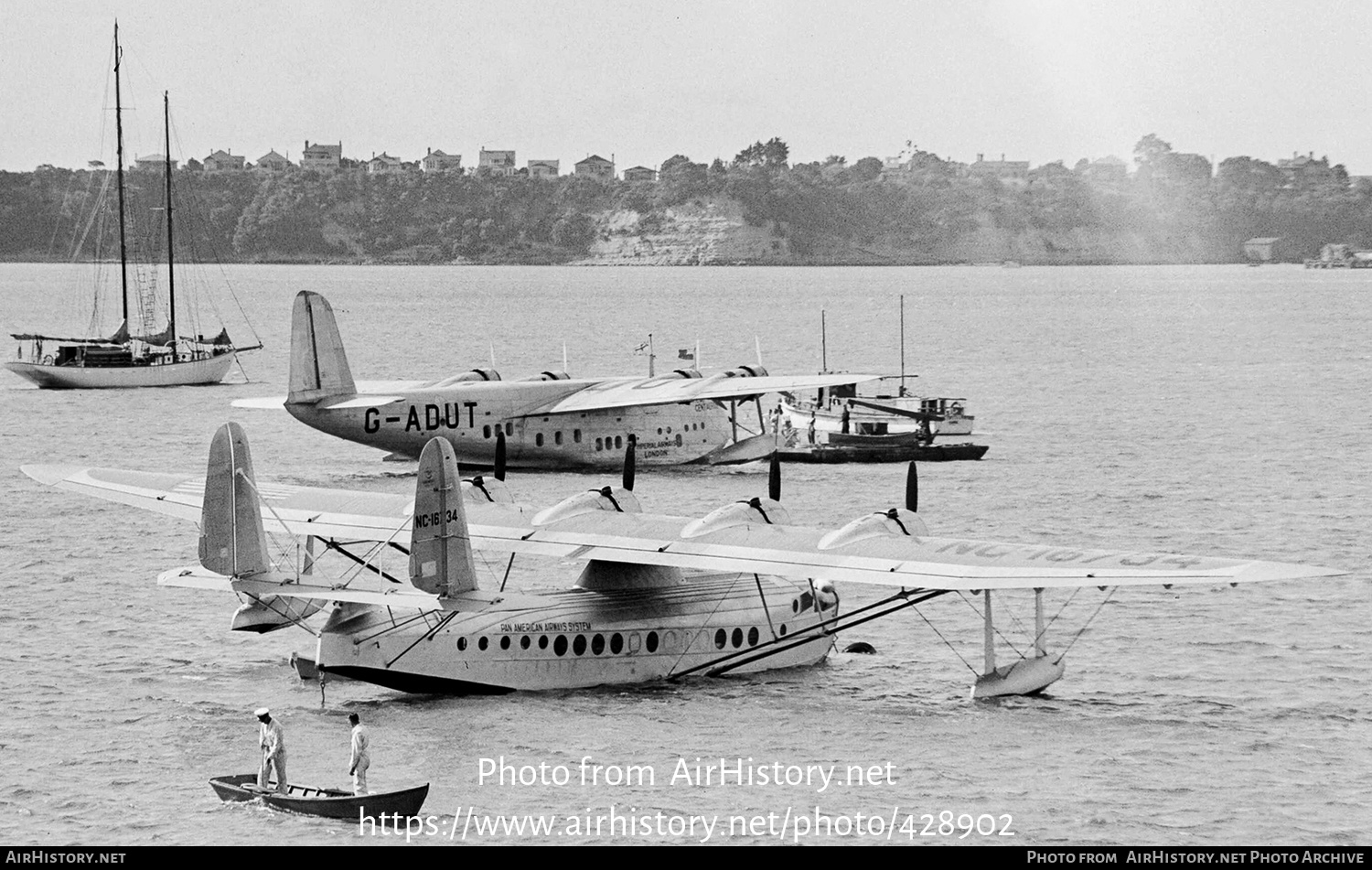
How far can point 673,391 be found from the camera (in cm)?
6944

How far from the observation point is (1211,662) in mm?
41125

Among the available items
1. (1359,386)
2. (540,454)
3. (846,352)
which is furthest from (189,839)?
(846,352)

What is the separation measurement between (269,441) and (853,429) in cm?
2709

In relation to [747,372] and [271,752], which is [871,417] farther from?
[271,752]

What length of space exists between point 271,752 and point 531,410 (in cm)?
4068

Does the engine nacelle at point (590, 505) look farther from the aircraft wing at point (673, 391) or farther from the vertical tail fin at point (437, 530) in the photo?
the aircraft wing at point (673, 391)

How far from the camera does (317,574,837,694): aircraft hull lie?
34188mm

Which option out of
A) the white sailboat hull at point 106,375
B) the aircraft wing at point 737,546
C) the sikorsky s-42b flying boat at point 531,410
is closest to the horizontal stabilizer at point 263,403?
the sikorsky s-42b flying boat at point 531,410

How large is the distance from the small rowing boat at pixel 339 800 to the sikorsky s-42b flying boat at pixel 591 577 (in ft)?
12.0

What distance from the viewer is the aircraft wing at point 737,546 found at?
105 ft

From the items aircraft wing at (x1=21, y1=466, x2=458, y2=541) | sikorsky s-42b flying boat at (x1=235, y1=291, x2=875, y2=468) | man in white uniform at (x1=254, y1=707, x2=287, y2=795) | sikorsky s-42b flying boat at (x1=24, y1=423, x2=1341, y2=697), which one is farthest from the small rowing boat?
sikorsky s-42b flying boat at (x1=235, y1=291, x2=875, y2=468)

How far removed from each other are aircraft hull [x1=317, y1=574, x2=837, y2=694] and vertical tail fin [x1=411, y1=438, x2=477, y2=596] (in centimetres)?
150

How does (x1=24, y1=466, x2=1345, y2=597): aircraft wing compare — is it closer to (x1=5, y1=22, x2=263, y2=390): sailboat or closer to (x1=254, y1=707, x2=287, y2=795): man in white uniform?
(x1=254, y1=707, x2=287, y2=795): man in white uniform

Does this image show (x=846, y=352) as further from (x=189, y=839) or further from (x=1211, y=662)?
(x=189, y=839)
